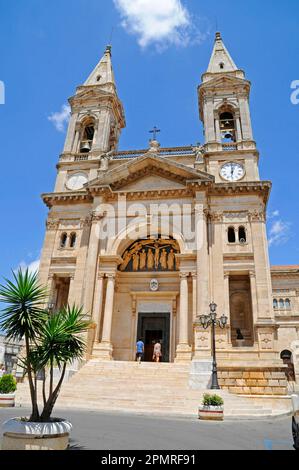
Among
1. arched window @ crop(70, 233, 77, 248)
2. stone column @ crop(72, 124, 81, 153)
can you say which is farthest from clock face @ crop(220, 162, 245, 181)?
stone column @ crop(72, 124, 81, 153)

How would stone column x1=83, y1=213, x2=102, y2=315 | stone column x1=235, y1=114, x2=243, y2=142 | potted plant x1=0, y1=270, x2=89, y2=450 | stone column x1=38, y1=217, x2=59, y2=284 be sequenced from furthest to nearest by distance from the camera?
stone column x1=235, y1=114, x2=243, y2=142, stone column x1=38, y1=217, x2=59, y2=284, stone column x1=83, y1=213, x2=102, y2=315, potted plant x1=0, y1=270, x2=89, y2=450

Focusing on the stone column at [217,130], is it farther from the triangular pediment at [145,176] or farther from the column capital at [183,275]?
the column capital at [183,275]

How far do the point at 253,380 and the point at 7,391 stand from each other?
1187 cm

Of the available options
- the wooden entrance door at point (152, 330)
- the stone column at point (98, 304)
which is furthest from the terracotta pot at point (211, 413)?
the wooden entrance door at point (152, 330)

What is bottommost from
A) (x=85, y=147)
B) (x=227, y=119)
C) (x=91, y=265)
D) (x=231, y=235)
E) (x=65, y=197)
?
(x=91, y=265)

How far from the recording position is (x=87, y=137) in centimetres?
3183

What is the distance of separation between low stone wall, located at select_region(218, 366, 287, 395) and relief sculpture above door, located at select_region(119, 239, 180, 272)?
7982 millimetres

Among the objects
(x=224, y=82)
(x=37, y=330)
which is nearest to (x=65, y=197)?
(x=224, y=82)

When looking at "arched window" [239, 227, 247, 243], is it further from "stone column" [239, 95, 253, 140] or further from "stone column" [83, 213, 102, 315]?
"stone column" [83, 213, 102, 315]

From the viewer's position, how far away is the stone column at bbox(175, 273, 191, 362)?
64.4 feet

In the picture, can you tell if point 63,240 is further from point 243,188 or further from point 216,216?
point 243,188

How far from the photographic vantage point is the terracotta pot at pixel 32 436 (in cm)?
530
